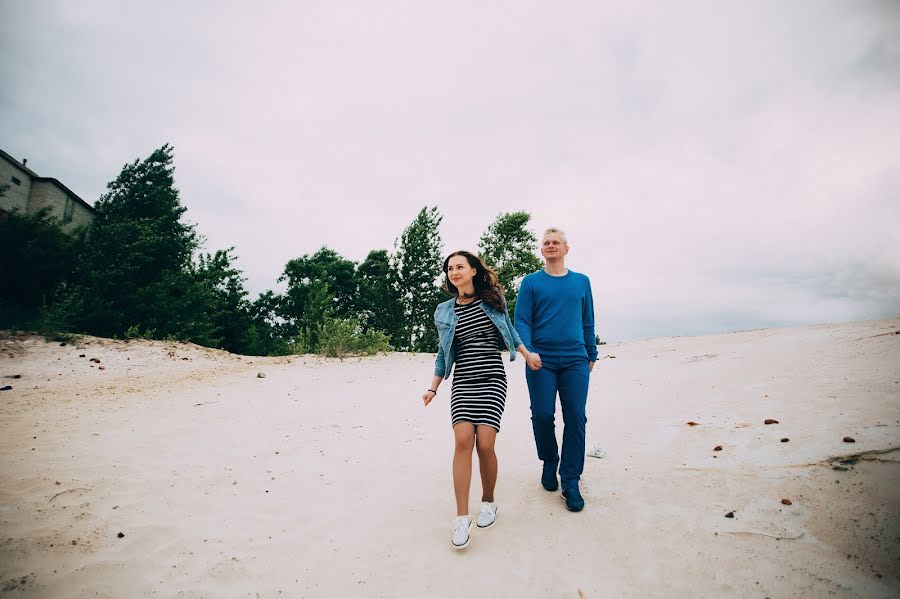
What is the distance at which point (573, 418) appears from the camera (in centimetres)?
312

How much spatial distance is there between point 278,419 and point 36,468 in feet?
8.14

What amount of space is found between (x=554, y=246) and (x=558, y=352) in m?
0.88

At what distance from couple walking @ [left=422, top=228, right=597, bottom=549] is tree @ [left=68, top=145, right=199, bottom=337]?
1220cm

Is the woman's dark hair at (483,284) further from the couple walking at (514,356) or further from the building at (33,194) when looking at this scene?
the building at (33,194)

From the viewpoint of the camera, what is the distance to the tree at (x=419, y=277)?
78.8ft

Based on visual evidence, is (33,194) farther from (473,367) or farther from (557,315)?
(557,315)

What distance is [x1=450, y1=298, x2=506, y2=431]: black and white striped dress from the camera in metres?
2.84

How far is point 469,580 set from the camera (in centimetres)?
232

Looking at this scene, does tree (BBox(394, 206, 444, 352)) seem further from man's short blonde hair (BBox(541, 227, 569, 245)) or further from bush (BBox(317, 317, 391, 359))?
man's short blonde hair (BBox(541, 227, 569, 245))

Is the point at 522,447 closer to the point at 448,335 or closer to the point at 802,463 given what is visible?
the point at 448,335

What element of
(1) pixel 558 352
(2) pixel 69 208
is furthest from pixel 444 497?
(2) pixel 69 208

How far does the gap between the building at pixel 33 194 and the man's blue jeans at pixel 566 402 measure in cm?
3064

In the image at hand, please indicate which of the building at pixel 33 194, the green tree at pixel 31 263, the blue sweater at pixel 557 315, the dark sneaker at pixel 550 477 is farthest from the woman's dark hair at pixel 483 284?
the building at pixel 33 194

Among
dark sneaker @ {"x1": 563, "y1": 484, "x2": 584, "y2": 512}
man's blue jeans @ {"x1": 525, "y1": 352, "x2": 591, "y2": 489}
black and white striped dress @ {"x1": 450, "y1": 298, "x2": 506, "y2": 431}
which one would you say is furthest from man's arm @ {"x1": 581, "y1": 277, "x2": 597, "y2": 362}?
dark sneaker @ {"x1": 563, "y1": 484, "x2": 584, "y2": 512}
